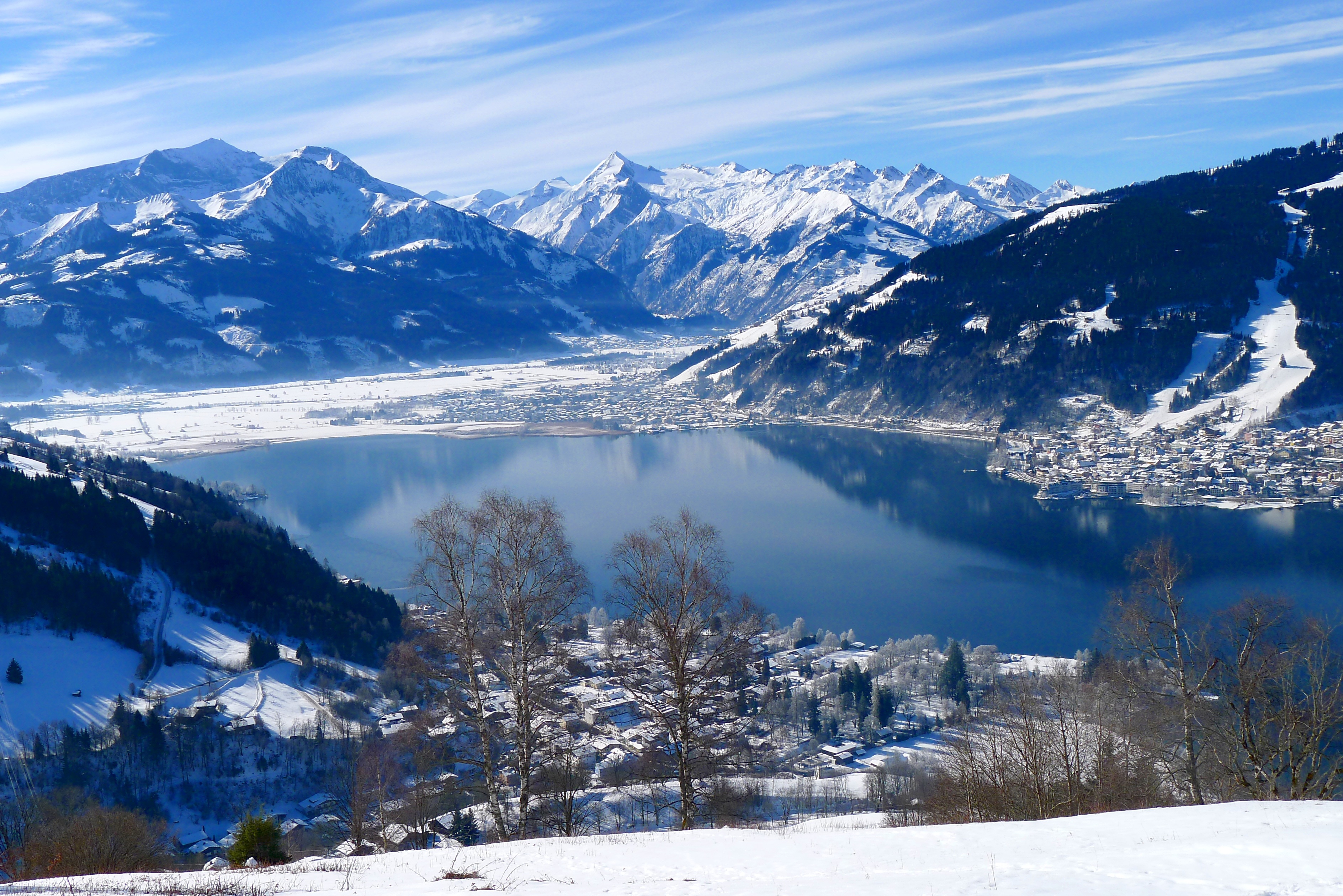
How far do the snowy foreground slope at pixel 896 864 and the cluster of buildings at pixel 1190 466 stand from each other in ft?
132

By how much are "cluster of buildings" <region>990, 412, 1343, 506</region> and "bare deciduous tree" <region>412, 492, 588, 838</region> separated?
132 feet

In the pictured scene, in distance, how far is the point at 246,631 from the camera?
84.2 ft

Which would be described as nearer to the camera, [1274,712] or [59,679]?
[1274,712]

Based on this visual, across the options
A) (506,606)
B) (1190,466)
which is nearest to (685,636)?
(506,606)

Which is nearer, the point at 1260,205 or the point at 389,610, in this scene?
the point at 389,610

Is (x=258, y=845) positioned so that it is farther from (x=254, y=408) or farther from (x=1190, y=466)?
(x=254, y=408)

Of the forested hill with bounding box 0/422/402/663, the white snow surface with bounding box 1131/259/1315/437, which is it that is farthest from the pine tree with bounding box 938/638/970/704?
the white snow surface with bounding box 1131/259/1315/437

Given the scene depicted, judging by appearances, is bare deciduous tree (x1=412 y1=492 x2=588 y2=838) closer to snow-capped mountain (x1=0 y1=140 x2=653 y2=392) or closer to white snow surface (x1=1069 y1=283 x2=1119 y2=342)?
white snow surface (x1=1069 y1=283 x2=1119 y2=342)

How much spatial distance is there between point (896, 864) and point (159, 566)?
27.9 m

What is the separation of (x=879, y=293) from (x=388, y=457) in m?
53.5

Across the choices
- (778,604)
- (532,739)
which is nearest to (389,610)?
(778,604)

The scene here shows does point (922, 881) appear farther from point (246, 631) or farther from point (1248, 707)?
point (246, 631)

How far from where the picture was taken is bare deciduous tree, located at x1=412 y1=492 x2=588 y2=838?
9.01m

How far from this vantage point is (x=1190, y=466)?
46656mm
